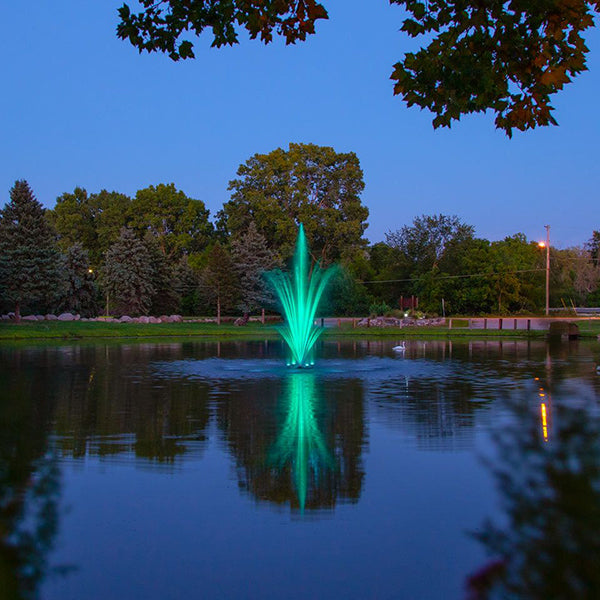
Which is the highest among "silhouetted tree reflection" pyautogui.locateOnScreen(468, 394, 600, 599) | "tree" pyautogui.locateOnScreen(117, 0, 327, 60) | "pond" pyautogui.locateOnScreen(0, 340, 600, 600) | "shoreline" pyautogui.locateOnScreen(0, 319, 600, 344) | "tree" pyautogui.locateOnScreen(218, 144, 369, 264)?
"tree" pyautogui.locateOnScreen(218, 144, 369, 264)

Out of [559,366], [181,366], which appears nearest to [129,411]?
[181,366]

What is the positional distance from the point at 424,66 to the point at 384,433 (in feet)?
18.7

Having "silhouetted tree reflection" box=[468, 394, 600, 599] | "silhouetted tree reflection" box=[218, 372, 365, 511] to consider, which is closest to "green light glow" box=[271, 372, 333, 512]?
"silhouetted tree reflection" box=[218, 372, 365, 511]

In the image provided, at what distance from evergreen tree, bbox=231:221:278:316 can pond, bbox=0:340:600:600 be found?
165 feet

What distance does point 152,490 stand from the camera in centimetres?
773

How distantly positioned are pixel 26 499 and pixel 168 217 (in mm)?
98402

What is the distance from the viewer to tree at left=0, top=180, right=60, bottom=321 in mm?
51875

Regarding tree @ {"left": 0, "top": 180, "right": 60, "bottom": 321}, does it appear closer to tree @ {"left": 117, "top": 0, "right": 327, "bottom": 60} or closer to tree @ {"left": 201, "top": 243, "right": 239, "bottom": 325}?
tree @ {"left": 201, "top": 243, "right": 239, "bottom": 325}

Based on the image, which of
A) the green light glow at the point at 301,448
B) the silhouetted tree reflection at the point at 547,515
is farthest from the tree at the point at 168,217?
→ the silhouetted tree reflection at the point at 547,515

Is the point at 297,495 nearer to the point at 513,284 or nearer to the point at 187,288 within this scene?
the point at 513,284

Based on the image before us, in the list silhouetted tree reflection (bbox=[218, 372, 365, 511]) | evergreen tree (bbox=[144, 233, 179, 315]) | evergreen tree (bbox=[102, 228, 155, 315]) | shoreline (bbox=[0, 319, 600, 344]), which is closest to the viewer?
silhouetted tree reflection (bbox=[218, 372, 365, 511])

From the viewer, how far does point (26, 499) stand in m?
7.05

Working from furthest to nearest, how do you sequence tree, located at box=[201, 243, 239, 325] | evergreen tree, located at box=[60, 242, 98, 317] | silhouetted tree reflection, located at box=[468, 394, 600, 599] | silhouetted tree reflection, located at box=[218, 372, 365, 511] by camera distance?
evergreen tree, located at box=[60, 242, 98, 317] → tree, located at box=[201, 243, 239, 325] → silhouetted tree reflection, located at box=[218, 372, 365, 511] → silhouetted tree reflection, located at box=[468, 394, 600, 599]

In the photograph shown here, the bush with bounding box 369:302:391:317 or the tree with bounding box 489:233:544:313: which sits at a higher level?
the tree with bounding box 489:233:544:313
